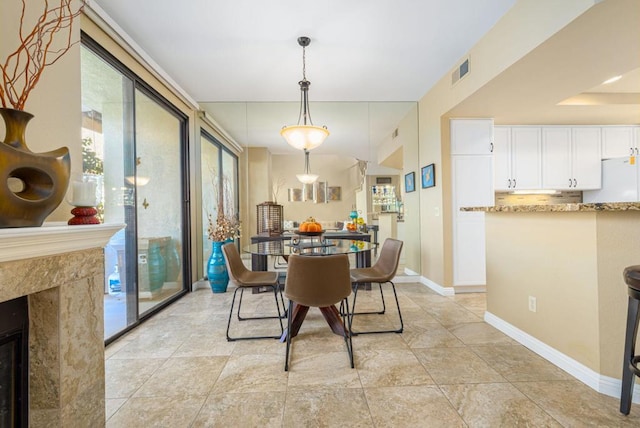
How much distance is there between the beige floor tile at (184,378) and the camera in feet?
5.64

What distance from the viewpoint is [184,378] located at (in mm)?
1861

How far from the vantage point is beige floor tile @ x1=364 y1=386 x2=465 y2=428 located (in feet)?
4.73

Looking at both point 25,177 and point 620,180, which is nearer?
point 25,177

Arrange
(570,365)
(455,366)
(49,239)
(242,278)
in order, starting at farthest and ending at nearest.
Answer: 1. (242,278)
2. (455,366)
3. (570,365)
4. (49,239)

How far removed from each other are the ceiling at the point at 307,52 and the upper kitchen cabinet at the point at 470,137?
69cm

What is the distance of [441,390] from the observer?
169cm

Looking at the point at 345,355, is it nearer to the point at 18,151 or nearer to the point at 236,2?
the point at 18,151

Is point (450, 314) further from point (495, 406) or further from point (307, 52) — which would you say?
point (307, 52)

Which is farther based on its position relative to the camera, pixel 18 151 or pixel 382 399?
pixel 382 399

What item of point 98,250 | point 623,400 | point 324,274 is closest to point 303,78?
point 324,274

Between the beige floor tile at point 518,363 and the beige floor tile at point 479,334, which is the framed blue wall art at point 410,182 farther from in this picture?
the beige floor tile at point 518,363

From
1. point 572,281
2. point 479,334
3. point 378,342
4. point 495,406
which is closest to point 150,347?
point 378,342

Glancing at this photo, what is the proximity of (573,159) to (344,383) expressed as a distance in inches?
193

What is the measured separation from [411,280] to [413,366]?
2.45 metres
